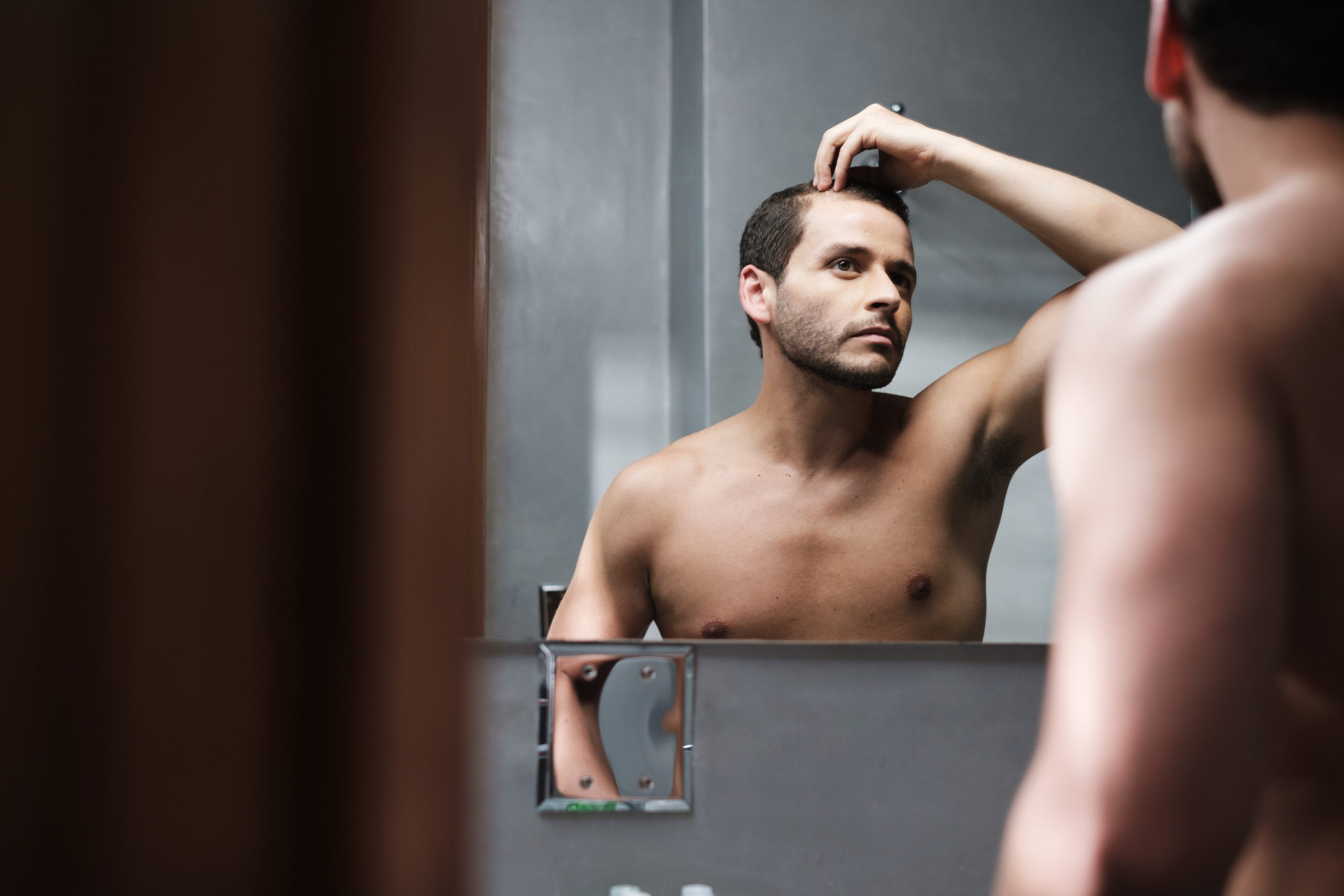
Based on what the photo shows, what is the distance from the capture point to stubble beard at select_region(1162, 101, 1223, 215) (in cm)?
40

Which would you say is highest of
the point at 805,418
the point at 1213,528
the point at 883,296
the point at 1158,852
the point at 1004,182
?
the point at 1004,182

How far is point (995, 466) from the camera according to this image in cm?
84

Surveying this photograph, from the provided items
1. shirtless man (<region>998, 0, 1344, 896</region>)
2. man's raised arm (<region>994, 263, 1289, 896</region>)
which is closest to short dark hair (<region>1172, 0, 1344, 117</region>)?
shirtless man (<region>998, 0, 1344, 896</region>)

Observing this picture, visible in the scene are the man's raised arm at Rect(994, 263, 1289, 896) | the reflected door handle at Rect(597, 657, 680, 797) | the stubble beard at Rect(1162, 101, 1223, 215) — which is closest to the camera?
the man's raised arm at Rect(994, 263, 1289, 896)

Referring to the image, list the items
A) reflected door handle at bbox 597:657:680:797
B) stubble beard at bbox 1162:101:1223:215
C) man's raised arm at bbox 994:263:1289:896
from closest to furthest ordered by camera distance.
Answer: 1. man's raised arm at bbox 994:263:1289:896
2. stubble beard at bbox 1162:101:1223:215
3. reflected door handle at bbox 597:657:680:797

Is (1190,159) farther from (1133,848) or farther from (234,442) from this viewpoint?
(234,442)

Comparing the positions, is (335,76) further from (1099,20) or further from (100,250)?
(1099,20)

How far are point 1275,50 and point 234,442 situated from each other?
43 cm

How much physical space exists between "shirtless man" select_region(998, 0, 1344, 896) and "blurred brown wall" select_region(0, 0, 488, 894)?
23cm

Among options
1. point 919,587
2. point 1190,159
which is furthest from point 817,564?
point 1190,159

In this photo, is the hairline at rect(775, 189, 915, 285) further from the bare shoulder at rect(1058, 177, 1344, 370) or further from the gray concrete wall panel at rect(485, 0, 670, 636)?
the bare shoulder at rect(1058, 177, 1344, 370)

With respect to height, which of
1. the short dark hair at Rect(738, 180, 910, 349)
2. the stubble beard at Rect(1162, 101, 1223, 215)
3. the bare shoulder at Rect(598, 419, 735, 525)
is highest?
the short dark hair at Rect(738, 180, 910, 349)

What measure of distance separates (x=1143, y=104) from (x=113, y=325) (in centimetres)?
91

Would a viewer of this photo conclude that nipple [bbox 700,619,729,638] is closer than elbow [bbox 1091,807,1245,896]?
No
